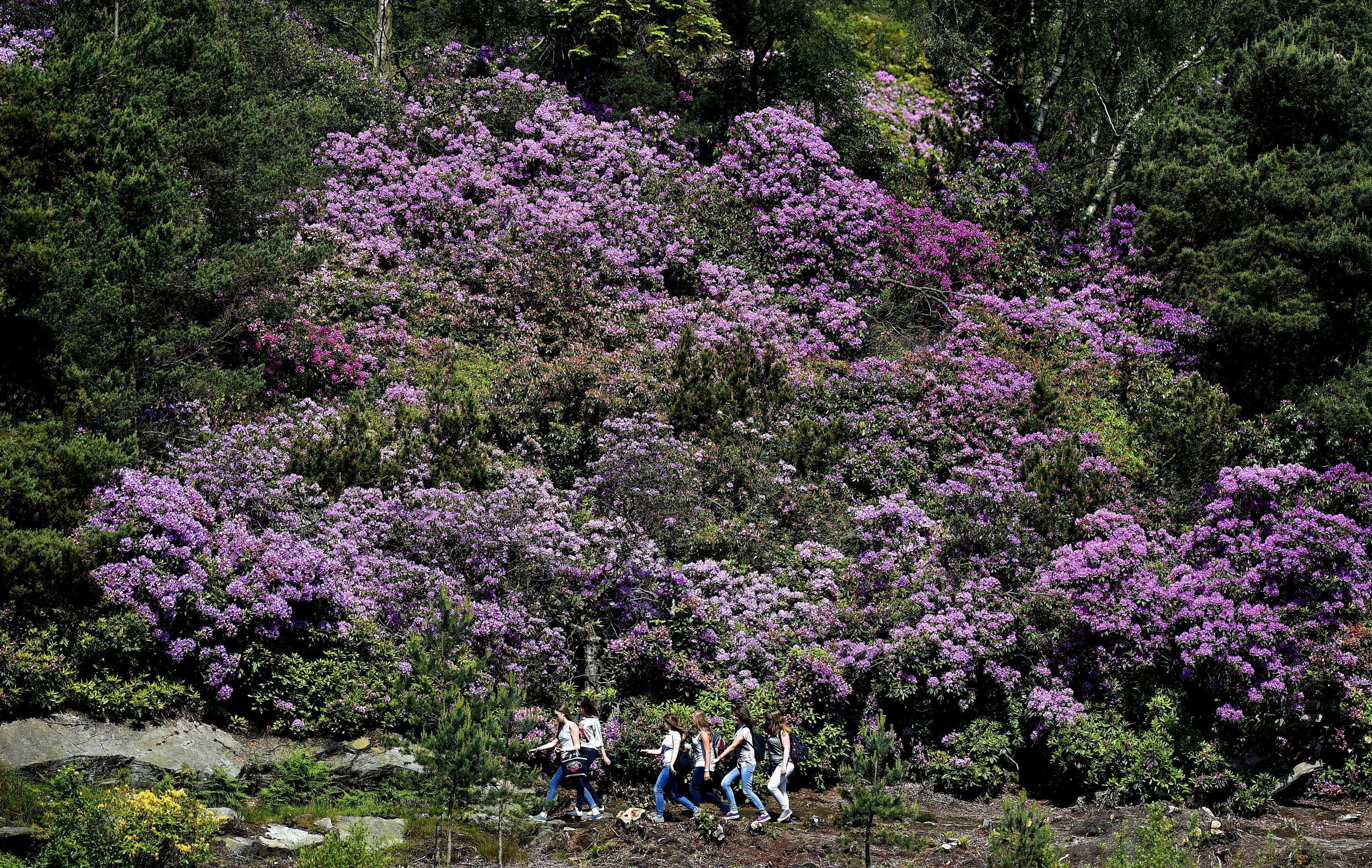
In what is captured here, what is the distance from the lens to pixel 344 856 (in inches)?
372

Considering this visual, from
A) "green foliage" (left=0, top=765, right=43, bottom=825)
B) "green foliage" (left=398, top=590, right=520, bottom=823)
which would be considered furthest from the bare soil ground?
"green foliage" (left=0, top=765, right=43, bottom=825)

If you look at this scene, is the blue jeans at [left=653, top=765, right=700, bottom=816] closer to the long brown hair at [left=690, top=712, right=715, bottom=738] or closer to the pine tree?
the long brown hair at [left=690, top=712, right=715, bottom=738]

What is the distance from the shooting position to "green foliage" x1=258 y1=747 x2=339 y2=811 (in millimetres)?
12594

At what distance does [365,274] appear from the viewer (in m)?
21.6

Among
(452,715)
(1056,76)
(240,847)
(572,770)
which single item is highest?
(1056,76)

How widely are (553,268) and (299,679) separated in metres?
10.1

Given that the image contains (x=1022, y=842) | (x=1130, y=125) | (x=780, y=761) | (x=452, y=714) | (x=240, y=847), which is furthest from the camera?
(x=1130, y=125)

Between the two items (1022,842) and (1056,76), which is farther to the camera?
(1056,76)

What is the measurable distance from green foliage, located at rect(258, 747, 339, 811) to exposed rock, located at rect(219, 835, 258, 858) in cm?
138

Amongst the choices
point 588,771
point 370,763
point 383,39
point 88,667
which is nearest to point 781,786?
point 588,771

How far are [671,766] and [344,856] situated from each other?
13.6ft

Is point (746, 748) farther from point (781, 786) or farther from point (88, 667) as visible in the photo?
point (88, 667)

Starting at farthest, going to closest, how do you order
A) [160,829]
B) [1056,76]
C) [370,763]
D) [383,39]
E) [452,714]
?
[383,39] → [1056,76] → [370,763] → [160,829] → [452,714]

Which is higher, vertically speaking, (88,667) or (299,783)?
(88,667)
